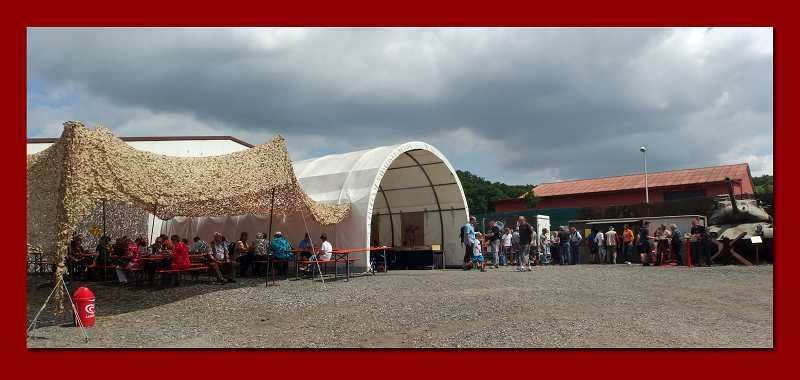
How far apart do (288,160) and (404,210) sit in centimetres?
869

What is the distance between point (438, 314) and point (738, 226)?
13.2 meters

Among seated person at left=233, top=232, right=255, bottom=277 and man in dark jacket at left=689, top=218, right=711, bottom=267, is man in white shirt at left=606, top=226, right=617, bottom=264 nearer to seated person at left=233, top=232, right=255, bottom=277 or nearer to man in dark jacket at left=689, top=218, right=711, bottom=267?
man in dark jacket at left=689, top=218, right=711, bottom=267

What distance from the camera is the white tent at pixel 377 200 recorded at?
1617 centimetres

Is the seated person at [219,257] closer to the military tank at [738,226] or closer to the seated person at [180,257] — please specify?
the seated person at [180,257]

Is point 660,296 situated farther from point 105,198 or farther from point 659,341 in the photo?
point 105,198

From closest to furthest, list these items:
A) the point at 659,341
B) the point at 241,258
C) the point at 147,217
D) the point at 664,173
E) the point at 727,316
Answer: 1. the point at 659,341
2. the point at 727,316
3. the point at 241,258
4. the point at 147,217
5. the point at 664,173

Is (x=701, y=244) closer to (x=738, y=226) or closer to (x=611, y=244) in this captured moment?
(x=738, y=226)

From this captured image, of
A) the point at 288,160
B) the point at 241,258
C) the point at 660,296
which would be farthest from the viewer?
the point at 241,258

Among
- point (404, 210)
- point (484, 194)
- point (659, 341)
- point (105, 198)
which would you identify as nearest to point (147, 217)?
point (404, 210)

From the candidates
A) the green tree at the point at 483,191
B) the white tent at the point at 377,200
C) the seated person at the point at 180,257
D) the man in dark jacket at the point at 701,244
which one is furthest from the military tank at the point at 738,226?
the green tree at the point at 483,191

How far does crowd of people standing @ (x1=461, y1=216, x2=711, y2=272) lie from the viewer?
16.8 metres

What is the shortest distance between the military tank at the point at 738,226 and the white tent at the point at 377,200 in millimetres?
7674

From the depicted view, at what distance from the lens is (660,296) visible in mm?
10172

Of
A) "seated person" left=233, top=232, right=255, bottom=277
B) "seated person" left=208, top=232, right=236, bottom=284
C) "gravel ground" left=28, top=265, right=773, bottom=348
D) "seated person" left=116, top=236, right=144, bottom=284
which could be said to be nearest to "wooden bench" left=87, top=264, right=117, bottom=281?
"seated person" left=116, top=236, right=144, bottom=284
